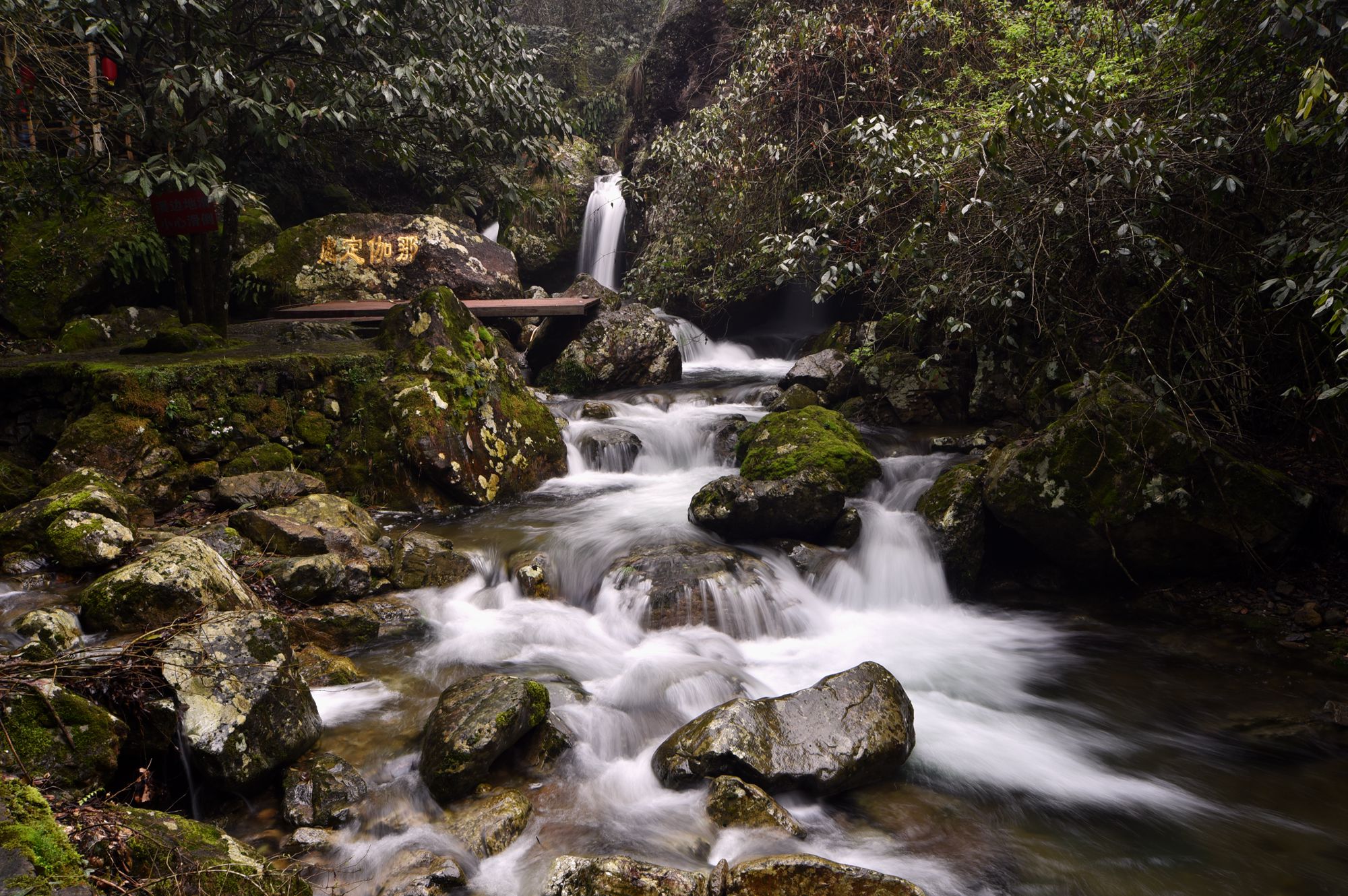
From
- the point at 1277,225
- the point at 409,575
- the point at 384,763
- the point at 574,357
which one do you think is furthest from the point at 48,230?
the point at 1277,225

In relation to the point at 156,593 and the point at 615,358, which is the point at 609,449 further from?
the point at 156,593

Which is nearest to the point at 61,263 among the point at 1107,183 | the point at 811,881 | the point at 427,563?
the point at 427,563

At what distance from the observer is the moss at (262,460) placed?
632 centimetres

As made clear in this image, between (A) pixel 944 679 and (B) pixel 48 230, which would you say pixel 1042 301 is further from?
(B) pixel 48 230

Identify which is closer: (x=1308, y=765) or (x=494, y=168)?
(x=1308, y=765)

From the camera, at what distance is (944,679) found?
519 centimetres

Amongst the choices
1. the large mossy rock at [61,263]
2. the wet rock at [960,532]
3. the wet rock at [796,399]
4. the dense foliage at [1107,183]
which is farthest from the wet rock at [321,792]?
the large mossy rock at [61,263]

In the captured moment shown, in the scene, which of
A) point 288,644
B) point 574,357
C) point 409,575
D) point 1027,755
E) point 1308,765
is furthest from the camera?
point 574,357

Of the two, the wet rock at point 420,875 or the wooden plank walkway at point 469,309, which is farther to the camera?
the wooden plank walkway at point 469,309

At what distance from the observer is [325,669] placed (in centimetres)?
442

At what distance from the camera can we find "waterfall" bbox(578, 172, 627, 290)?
16656 millimetres

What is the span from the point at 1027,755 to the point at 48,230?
11.5m

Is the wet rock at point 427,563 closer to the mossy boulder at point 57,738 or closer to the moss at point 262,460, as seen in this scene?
the moss at point 262,460

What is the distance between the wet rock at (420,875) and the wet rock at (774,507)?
3729 millimetres
